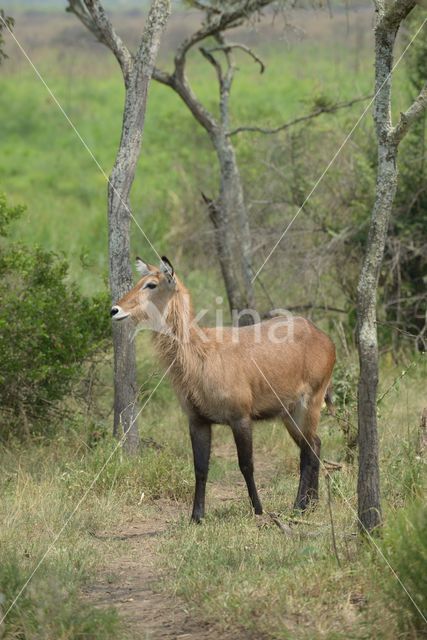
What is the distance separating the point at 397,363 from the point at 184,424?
3067 mm

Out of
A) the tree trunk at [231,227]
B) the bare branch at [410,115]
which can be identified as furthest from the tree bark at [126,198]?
the bare branch at [410,115]

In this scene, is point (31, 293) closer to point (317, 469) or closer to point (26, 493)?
point (26, 493)

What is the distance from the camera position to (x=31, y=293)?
957cm

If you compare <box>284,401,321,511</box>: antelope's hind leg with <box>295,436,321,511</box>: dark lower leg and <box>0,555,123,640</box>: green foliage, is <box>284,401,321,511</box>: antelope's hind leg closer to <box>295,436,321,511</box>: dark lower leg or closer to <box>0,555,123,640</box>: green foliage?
<box>295,436,321,511</box>: dark lower leg

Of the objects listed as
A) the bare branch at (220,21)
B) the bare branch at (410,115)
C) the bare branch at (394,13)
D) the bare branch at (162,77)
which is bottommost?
the bare branch at (410,115)

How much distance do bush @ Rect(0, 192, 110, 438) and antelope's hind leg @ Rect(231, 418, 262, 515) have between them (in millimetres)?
2139

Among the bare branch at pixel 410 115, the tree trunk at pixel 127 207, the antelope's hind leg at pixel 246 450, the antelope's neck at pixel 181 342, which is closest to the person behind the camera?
the bare branch at pixel 410 115

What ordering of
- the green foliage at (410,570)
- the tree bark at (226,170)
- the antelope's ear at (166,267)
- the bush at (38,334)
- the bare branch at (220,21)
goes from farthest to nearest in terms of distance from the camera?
the tree bark at (226,170)
the bare branch at (220,21)
the bush at (38,334)
the antelope's ear at (166,267)
the green foliage at (410,570)

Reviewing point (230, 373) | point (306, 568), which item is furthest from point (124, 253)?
point (306, 568)

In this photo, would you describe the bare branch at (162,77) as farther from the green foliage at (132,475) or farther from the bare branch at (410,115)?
the bare branch at (410,115)

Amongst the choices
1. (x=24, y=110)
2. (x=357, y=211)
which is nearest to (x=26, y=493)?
(x=357, y=211)

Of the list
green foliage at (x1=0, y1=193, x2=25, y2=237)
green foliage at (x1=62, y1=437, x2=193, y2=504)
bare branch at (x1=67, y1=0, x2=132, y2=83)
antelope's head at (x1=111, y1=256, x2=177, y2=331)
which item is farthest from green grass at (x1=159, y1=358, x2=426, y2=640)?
bare branch at (x1=67, y1=0, x2=132, y2=83)

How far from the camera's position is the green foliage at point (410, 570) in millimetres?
5016

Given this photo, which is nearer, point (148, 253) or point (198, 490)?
point (198, 490)
